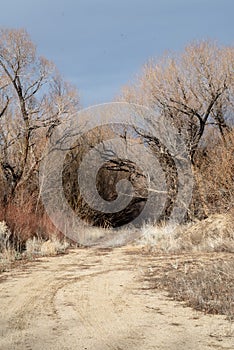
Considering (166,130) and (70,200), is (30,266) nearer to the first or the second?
(70,200)

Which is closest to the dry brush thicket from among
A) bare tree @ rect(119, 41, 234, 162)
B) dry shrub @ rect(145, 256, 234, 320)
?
bare tree @ rect(119, 41, 234, 162)

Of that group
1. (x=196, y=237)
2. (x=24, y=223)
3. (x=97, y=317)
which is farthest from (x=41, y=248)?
(x=97, y=317)

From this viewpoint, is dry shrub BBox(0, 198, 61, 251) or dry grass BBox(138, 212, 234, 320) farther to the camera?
dry shrub BBox(0, 198, 61, 251)

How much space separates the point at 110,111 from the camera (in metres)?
20.9

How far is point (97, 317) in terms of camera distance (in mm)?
5098

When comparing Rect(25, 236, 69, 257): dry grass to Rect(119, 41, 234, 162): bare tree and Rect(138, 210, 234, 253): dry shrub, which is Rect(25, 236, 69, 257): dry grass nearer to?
Rect(138, 210, 234, 253): dry shrub

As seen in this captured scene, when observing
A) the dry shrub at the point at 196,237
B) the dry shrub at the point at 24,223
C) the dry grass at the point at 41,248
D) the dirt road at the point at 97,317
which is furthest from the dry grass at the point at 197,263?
the dry shrub at the point at 24,223

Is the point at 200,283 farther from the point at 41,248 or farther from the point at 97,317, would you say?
the point at 41,248

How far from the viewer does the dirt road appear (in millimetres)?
4176

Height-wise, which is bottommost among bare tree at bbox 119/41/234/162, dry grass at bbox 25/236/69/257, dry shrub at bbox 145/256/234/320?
dry shrub at bbox 145/256/234/320

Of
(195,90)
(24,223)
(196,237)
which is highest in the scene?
(195,90)

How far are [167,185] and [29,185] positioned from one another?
20.4ft

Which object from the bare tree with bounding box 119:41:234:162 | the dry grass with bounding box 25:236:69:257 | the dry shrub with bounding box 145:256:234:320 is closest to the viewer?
the dry shrub with bounding box 145:256:234:320

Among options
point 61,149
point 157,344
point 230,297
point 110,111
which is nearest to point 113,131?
point 110,111
